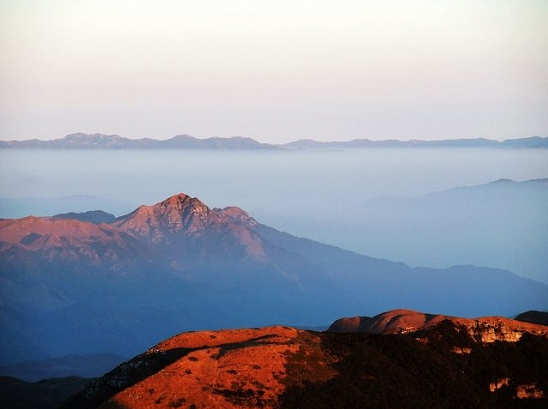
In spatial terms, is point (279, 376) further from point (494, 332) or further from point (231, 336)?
point (494, 332)

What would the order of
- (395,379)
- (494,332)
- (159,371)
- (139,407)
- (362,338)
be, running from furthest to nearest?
1. (494,332)
2. (362,338)
3. (395,379)
4. (159,371)
5. (139,407)

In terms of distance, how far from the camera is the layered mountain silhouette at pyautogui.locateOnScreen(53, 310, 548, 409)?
135625mm

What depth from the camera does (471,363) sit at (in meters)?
164

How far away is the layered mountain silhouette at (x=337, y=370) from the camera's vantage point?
136m

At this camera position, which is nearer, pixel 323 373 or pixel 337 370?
pixel 323 373

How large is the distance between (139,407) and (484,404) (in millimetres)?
50123

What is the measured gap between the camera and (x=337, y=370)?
5748 inches

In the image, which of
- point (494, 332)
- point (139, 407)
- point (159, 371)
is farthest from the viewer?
point (494, 332)

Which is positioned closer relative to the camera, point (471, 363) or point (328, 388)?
point (328, 388)

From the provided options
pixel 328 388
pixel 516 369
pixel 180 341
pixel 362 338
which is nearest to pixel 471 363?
pixel 516 369

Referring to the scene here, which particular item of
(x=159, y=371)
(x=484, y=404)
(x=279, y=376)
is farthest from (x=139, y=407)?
(x=484, y=404)

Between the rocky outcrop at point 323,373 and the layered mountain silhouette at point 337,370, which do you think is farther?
the layered mountain silhouette at point 337,370

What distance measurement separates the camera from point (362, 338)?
160 metres

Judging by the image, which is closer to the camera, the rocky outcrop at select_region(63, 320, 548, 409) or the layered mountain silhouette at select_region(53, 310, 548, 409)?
the rocky outcrop at select_region(63, 320, 548, 409)
